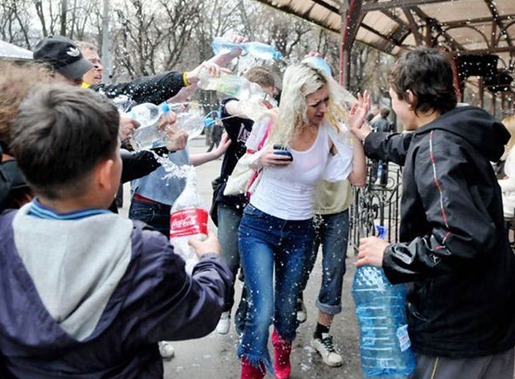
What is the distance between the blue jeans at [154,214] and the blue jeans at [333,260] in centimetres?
104

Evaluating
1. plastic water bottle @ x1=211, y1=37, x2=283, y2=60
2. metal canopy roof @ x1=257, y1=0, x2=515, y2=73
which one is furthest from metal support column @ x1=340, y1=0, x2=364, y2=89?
plastic water bottle @ x1=211, y1=37, x2=283, y2=60

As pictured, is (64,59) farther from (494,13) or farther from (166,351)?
(494,13)

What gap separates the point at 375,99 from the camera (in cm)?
4022

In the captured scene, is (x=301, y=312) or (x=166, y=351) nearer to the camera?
(x=166, y=351)

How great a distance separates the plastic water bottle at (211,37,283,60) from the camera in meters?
3.23

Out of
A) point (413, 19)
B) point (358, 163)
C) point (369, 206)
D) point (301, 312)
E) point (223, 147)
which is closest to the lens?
point (358, 163)

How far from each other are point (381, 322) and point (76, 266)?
1592mm

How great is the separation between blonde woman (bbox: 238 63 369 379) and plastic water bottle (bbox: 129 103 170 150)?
650mm

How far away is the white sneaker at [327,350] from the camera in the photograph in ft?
11.7

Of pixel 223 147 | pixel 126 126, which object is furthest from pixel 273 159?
pixel 223 147

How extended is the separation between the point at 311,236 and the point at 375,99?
38.8 metres

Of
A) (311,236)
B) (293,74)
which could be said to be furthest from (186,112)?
(311,236)

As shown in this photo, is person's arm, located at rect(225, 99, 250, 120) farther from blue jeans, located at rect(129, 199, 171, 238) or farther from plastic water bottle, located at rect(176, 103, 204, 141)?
blue jeans, located at rect(129, 199, 171, 238)

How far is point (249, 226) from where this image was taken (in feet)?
10.2
